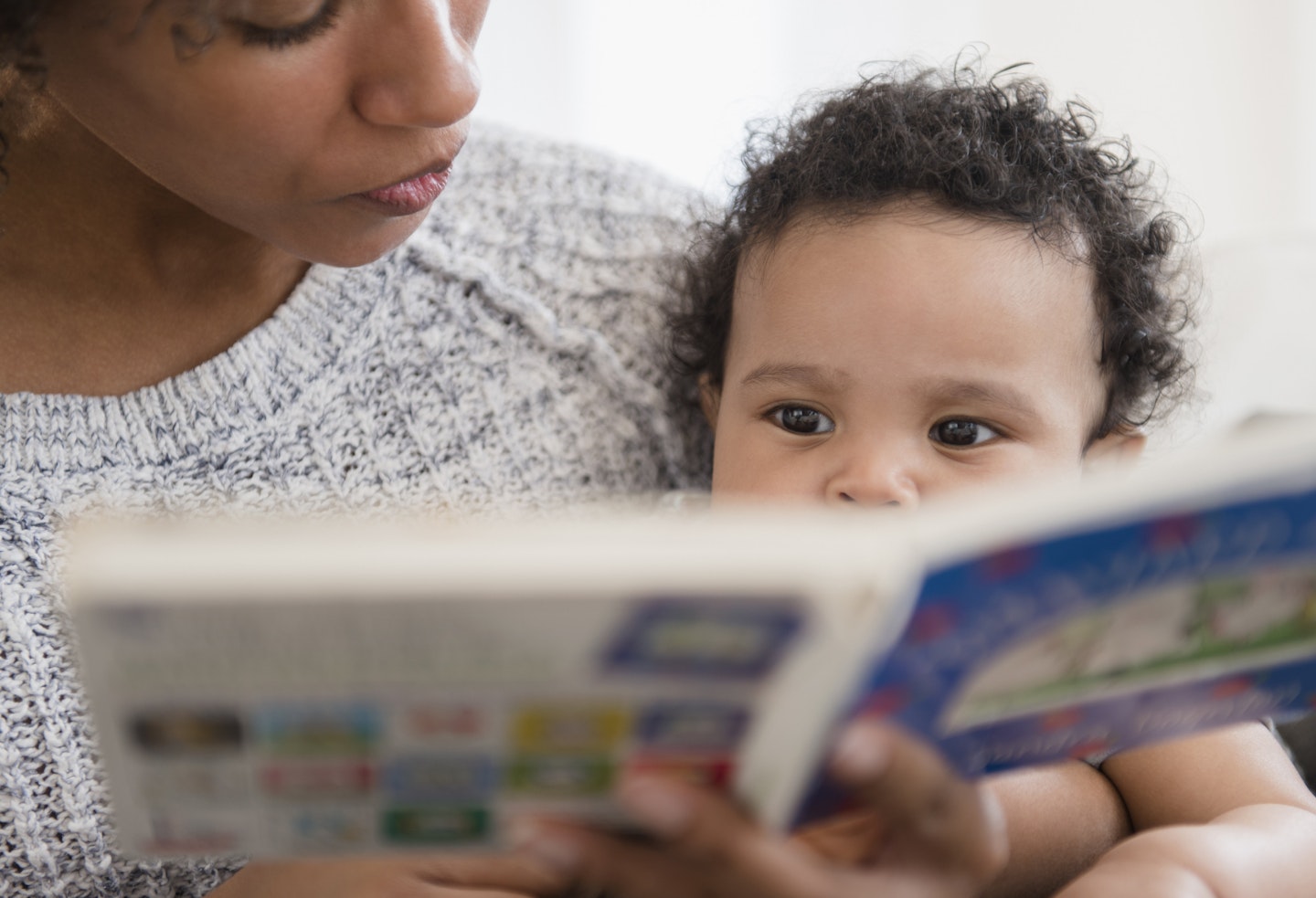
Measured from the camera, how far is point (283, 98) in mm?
823

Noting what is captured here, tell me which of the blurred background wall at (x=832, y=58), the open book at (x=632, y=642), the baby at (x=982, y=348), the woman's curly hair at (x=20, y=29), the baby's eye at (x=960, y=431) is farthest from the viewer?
the blurred background wall at (x=832, y=58)

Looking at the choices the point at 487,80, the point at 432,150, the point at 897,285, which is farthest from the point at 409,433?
the point at 487,80

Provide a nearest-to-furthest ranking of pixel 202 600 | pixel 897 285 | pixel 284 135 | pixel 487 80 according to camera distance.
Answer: pixel 202 600 → pixel 284 135 → pixel 897 285 → pixel 487 80

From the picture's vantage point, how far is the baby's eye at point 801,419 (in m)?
1.08

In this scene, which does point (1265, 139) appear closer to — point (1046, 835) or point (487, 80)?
point (487, 80)

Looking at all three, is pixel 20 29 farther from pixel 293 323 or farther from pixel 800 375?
pixel 800 375

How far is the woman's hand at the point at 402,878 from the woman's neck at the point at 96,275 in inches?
16.2

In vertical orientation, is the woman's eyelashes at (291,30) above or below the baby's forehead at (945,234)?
below

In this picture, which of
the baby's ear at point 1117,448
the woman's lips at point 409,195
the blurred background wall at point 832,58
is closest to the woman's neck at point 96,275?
the woman's lips at point 409,195

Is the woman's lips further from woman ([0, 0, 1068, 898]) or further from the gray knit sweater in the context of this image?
the gray knit sweater

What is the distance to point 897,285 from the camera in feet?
3.41

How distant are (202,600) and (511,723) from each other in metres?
0.15

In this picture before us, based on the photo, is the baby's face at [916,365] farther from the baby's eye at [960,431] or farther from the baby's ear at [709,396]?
the baby's ear at [709,396]

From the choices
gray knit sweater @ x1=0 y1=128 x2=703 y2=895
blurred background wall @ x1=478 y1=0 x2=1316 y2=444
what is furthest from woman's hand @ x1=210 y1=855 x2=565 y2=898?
blurred background wall @ x1=478 y1=0 x2=1316 y2=444
